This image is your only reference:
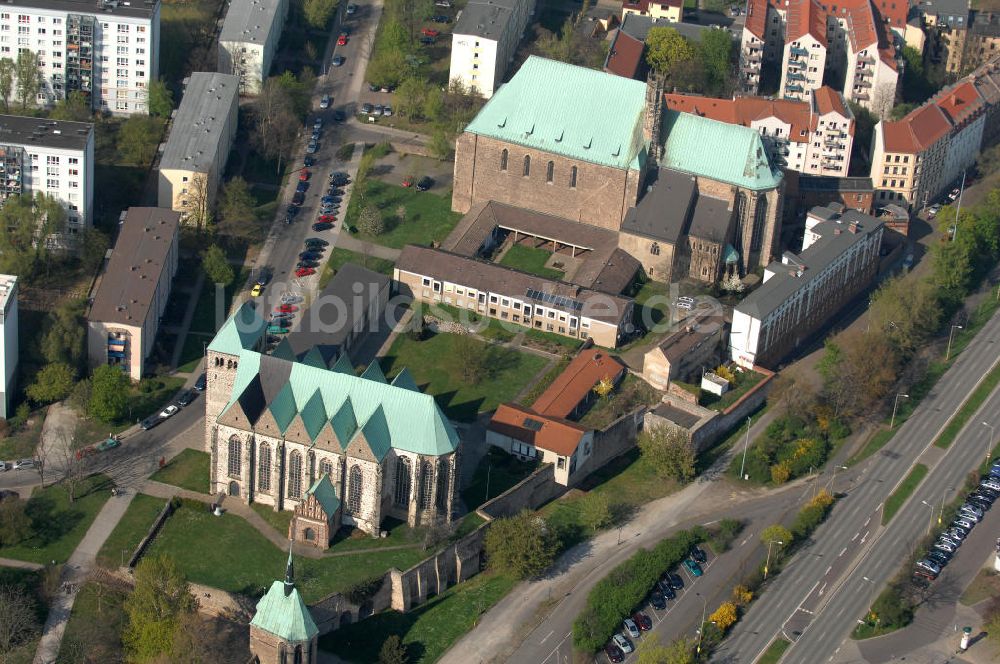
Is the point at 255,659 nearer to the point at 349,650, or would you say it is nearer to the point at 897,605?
the point at 349,650

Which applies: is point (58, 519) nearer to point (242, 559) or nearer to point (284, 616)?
point (242, 559)

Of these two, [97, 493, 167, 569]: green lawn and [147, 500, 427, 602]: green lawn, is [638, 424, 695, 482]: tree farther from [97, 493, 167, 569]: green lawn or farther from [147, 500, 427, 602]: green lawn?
[97, 493, 167, 569]: green lawn

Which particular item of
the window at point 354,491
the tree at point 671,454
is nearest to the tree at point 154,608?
the window at point 354,491

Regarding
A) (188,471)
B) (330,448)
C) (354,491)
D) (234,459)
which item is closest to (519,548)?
(354,491)

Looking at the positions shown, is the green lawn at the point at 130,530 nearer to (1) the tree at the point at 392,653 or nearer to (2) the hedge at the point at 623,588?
(1) the tree at the point at 392,653

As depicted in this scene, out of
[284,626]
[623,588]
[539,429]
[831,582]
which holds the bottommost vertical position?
[831,582]

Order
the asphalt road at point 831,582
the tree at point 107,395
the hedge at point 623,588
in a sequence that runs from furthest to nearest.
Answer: the tree at point 107,395
the asphalt road at point 831,582
the hedge at point 623,588
